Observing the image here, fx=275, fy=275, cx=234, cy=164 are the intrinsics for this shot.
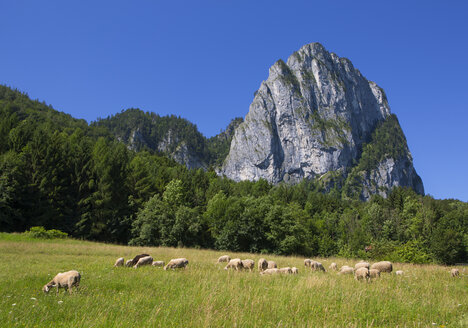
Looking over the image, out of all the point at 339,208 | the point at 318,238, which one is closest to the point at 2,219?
the point at 318,238

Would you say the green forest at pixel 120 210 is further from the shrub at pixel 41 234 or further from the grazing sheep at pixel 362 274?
the grazing sheep at pixel 362 274

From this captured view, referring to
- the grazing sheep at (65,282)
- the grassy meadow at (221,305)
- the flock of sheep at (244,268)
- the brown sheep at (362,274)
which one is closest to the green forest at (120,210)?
the flock of sheep at (244,268)

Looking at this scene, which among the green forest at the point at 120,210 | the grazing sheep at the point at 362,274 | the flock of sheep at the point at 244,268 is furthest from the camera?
the green forest at the point at 120,210

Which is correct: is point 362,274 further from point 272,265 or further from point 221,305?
point 221,305

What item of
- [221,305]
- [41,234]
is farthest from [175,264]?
[41,234]

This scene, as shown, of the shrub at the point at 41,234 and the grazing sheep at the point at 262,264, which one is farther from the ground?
the grazing sheep at the point at 262,264

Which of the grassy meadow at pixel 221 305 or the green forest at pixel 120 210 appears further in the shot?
the green forest at pixel 120 210

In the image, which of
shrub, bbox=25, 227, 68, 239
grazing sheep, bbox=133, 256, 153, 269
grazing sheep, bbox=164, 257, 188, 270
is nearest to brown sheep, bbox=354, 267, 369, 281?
grazing sheep, bbox=164, 257, 188, 270

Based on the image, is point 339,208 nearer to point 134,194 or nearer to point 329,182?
point 134,194

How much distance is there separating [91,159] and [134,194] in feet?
34.7

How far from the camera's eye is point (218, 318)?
6012 mm

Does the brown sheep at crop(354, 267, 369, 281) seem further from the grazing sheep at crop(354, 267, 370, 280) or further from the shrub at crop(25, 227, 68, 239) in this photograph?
the shrub at crop(25, 227, 68, 239)

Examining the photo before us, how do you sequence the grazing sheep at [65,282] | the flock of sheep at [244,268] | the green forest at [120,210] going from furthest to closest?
the green forest at [120,210]
the flock of sheep at [244,268]
the grazing sheep at [65,282]

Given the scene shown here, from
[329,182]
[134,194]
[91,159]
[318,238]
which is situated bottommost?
[318,238]
